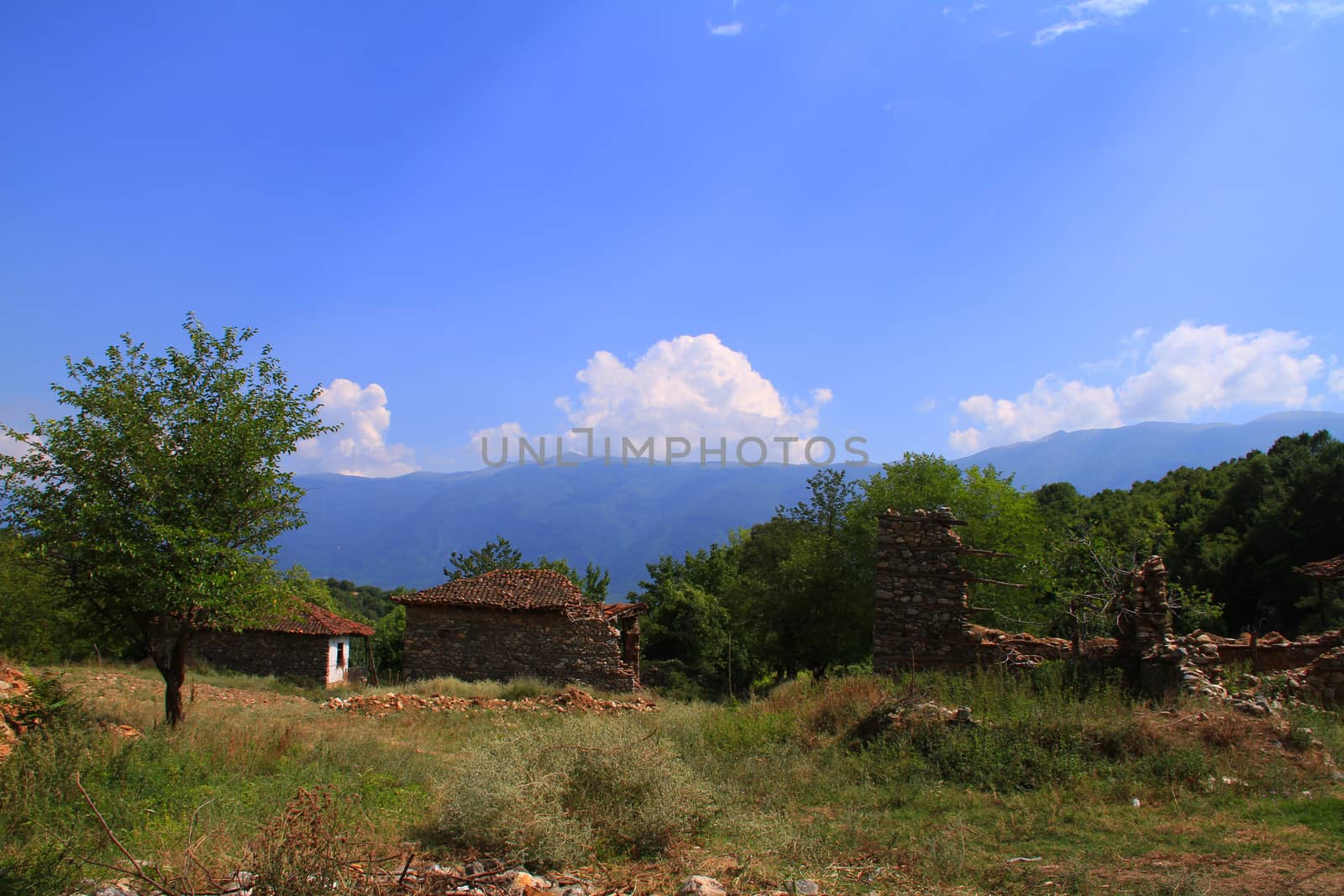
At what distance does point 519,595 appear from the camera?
25.9 meters

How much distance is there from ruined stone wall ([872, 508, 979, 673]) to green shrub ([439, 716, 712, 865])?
7.25 m

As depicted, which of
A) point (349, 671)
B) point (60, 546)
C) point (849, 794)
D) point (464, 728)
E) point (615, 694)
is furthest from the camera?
point (349, 671)

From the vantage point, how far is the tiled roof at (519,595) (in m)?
25.0

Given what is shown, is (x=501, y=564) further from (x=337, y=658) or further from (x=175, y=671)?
(x=175, y=671)

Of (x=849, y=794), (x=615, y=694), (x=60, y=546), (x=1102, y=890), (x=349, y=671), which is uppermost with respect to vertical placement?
(x=60, y=546)

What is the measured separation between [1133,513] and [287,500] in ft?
141

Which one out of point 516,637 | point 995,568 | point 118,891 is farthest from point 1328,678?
point 516,637

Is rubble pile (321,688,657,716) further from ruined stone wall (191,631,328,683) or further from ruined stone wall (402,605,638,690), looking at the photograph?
ruined stone wall (191,631,328,683)

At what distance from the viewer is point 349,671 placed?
36.2 metres

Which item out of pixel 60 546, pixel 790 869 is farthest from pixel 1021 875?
pixel 60 546

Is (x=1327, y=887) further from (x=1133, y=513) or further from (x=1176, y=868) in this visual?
(x=1133, y=513)

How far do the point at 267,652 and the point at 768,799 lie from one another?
97.6 ft

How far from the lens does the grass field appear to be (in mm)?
5891

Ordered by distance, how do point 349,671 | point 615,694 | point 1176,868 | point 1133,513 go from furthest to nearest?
point 1133,513, point 349,671, point 615,694, point 1176,868
